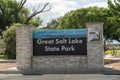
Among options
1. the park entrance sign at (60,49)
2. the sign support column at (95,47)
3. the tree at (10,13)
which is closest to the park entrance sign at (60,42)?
the park entrance sign at (60,49)

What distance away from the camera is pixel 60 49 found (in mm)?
25625

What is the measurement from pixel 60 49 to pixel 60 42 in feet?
1.44

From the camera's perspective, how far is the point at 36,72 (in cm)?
2392

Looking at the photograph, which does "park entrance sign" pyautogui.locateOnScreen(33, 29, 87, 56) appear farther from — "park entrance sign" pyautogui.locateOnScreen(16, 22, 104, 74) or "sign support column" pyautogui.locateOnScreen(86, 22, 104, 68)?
"sign support column" pyautogui.locateOnScreen(86, 22, 104, 68)

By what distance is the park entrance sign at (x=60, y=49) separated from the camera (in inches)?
983

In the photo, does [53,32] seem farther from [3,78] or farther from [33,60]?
[3,78]

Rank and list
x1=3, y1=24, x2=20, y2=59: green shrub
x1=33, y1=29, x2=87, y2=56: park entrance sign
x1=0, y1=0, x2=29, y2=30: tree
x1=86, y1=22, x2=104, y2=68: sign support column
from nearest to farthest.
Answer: x1=86, y1=22, x2=104, y2=68: sign support column < x1=33, y1=29, x2=87, y2=56: park entrance sign < x1=3, y1=24, x2=20, y2=59: green shrub < x1=0, y1=0, x2=29, y2=30: tree

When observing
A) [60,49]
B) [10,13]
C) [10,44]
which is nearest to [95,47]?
[60,49]

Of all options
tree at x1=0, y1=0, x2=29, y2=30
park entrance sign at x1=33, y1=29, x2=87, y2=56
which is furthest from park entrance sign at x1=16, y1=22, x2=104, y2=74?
tree at x1=0, y1=0, x2=29, y2=30

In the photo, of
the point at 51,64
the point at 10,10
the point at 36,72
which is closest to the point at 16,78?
the point at 36,72

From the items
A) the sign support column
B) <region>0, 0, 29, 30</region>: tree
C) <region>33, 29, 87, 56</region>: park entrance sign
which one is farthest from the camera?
<region>0, 0, 29, 30</region>: tree

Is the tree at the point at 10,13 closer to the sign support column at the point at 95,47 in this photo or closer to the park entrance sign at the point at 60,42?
the park entrance sign at the point at 60,42

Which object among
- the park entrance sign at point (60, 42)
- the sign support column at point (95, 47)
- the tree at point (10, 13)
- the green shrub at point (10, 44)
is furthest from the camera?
the tree at point (10, 13)

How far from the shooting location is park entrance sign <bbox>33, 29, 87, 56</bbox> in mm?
25422
